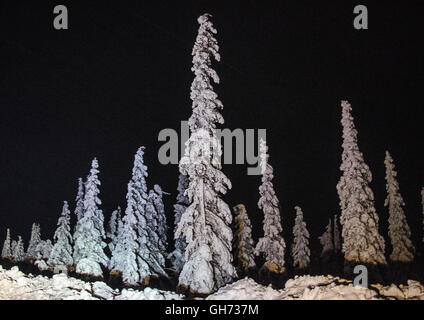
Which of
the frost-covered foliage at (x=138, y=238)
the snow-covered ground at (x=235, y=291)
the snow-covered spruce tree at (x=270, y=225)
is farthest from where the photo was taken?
the snow-covered spruce tree at (x=270, y=225)

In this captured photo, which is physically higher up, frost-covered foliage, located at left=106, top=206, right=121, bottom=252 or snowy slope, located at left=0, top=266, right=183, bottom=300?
frost-covered foliage, located at left=106, top=206, right=121, bottom=252

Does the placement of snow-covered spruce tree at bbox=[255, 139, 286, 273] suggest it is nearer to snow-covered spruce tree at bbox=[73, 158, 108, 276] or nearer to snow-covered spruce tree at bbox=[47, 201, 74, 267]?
snow-covered spruce tree at bbox=[73, 158, 108, 276]

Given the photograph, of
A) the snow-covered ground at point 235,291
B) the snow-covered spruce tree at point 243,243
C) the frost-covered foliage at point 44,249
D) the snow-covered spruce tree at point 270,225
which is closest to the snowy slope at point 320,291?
the snow-covered ground at point 235,291

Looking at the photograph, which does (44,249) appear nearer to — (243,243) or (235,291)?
(243,243)

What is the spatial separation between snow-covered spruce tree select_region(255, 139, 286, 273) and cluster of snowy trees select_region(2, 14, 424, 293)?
115mm

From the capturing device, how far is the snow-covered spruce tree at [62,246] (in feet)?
164

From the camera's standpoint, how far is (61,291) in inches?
672

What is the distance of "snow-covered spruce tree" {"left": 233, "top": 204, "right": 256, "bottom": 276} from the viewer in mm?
42250

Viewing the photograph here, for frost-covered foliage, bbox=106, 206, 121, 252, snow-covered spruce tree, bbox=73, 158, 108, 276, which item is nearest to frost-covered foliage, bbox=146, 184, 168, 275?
snow-covered spruce tree, bbox=73, 158, 108, 276

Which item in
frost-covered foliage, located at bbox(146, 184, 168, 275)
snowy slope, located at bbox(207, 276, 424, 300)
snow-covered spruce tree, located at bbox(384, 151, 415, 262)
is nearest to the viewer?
snowy slope, located at bbox(207, 276, 424, 300)

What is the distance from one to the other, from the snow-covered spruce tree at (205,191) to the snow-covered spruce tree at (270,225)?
706 inches

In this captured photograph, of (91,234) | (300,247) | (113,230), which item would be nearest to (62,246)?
(91,234)

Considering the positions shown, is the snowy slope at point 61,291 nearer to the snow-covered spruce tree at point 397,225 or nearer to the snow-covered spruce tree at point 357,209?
the snow-covered spruce tree at point 357,209

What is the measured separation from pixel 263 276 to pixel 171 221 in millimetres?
33137
